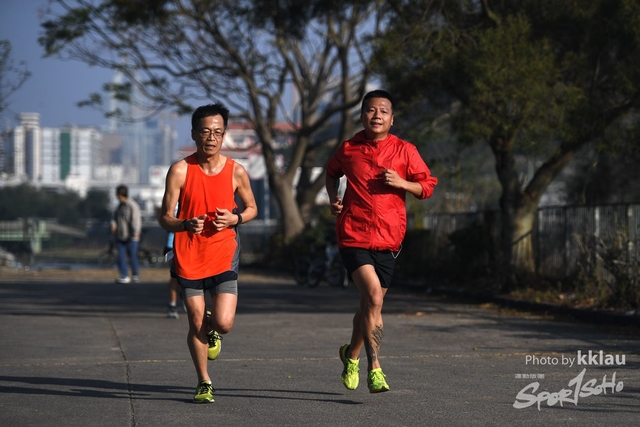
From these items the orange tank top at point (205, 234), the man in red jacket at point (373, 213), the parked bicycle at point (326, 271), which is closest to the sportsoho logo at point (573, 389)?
the man in red jacket at point (373, 213)

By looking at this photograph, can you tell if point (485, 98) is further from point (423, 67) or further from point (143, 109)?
point (143, 109)

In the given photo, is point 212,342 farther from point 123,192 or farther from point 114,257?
point 114,257

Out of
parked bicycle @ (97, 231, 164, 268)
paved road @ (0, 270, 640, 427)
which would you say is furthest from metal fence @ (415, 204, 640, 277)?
parked bicycle @ (97, 231, 164, 268)

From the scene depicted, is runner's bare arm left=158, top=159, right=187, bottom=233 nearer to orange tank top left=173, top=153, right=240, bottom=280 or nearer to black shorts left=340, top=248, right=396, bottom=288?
orange tank top left=173, top=153, right=240, bottom=280

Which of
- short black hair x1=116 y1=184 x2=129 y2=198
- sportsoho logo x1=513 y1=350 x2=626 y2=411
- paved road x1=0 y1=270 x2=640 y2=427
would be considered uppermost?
short black hair x1=116 y1=184 x2=129 y2=198

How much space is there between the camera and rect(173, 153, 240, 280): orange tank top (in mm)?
6309

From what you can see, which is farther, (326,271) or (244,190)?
(326,271)

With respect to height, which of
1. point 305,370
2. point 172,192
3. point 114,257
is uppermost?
point 172,192

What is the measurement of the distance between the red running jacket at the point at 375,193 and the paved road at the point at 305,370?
3.56 ft

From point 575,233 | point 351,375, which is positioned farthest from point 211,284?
point 575,233

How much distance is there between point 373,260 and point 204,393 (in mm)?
1395

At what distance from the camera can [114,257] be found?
3044 cm

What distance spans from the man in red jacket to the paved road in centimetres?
40

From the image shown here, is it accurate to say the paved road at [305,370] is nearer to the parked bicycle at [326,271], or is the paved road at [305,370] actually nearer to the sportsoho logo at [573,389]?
the sportsoho logo at [573,389]
